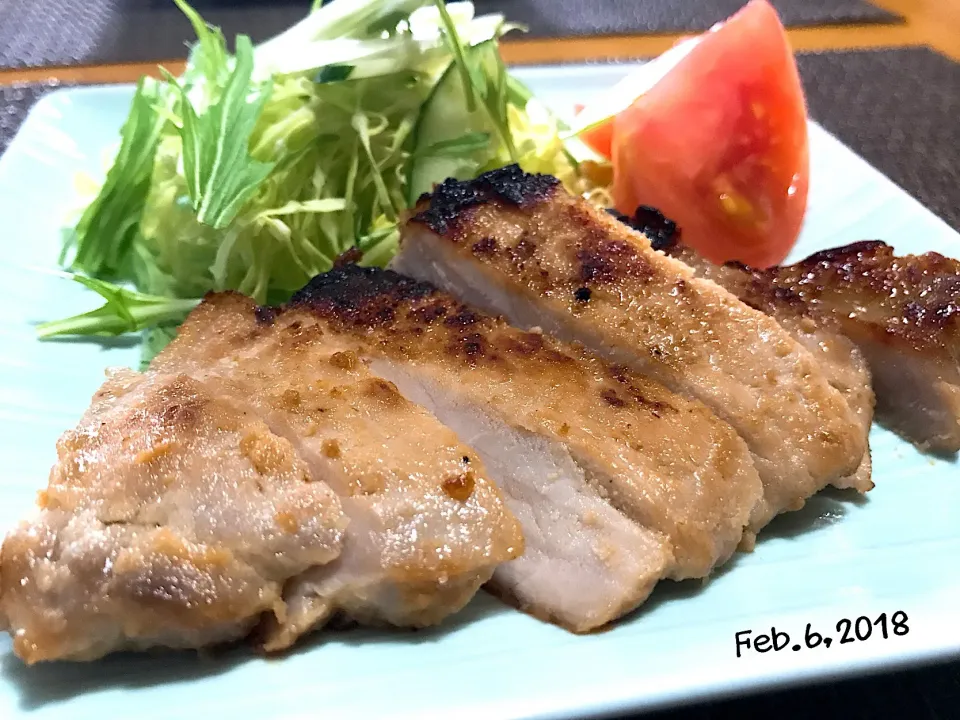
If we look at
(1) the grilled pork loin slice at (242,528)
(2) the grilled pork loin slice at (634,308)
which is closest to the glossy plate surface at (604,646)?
(1) the grilled pork loin slice at (242,528)

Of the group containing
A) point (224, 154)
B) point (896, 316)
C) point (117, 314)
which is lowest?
point (896, 316)

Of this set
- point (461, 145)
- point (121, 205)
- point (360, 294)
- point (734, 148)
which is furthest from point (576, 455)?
point (121, 205)

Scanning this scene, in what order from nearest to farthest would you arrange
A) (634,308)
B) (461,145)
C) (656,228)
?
(634,308) → (656,228) → (461,145)

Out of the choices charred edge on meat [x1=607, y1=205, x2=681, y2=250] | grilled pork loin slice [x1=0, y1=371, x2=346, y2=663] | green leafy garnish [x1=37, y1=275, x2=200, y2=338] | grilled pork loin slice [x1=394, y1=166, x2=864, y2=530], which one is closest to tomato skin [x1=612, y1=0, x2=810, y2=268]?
charred edge on meat [x1=607, y1=205, x2=681, y2=250]

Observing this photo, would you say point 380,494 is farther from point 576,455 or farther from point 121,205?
point 121,205

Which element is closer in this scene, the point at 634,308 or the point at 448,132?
the point at 634,308

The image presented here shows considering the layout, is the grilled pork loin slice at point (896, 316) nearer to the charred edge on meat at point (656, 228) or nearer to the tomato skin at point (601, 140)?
the charred edge on meat at point (656, 228)

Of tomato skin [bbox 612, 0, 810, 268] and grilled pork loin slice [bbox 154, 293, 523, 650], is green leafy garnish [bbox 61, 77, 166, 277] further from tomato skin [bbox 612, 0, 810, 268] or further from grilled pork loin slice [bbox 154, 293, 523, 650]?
tomato skin [bbox 612, 0, 810, 268]
